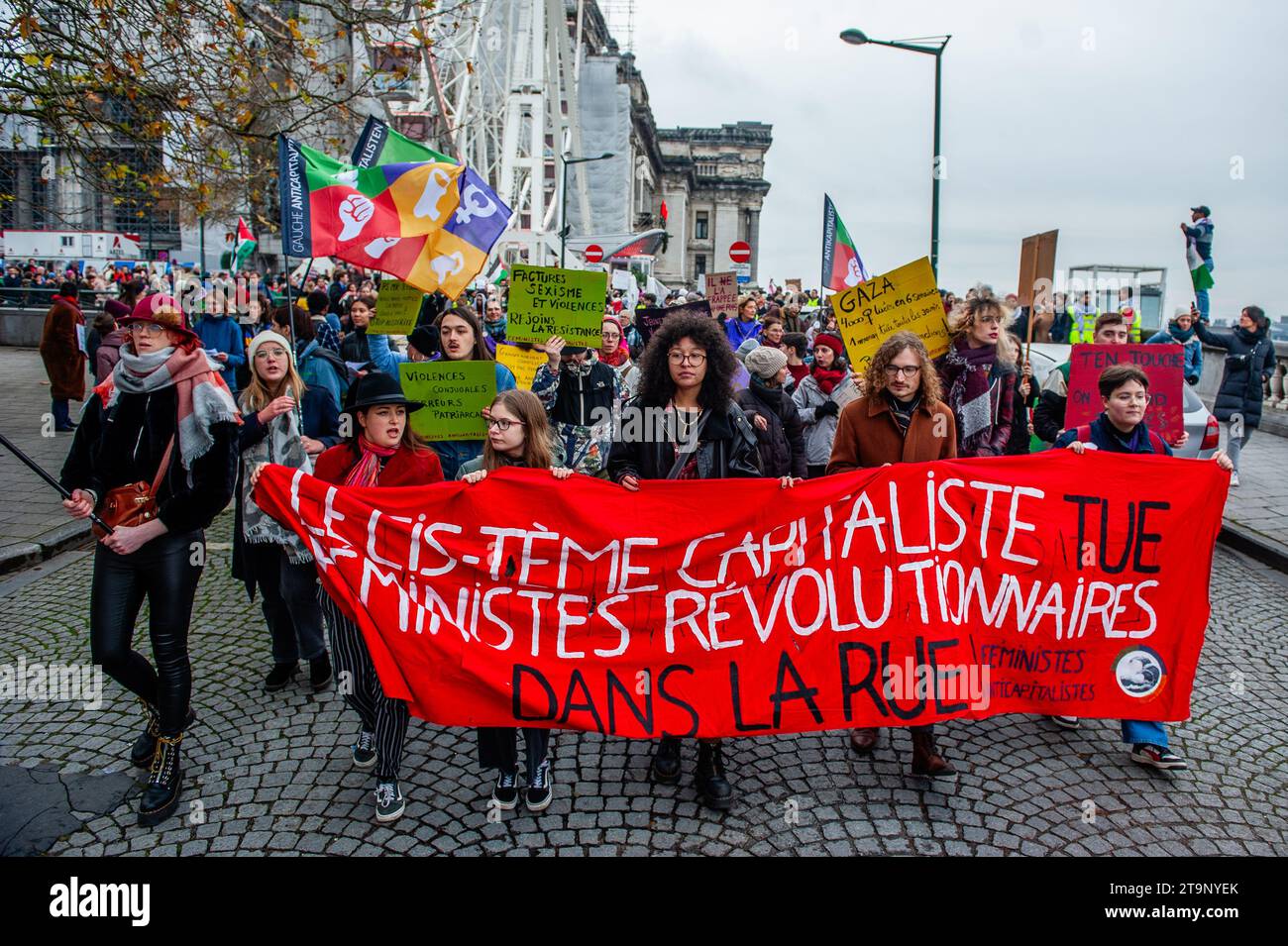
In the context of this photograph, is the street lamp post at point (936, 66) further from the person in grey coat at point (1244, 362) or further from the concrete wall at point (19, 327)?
the concrete wall at point (19, 327)

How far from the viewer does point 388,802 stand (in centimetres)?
373

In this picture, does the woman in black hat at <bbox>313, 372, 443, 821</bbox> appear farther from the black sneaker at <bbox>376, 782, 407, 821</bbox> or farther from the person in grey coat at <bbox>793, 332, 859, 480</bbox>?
the person in grey coat at <bbox>793, 332, 859, 480</bbox>

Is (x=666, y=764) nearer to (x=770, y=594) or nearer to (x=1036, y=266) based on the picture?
(x=770, y=594)

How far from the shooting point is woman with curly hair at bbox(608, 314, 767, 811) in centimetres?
425

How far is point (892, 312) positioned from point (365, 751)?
4.06 metres

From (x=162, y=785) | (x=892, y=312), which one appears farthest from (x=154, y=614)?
(x=892, y=312)

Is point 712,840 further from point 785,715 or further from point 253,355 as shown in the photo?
point 253,355

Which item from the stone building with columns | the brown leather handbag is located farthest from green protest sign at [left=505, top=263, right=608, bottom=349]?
the stone building with columns

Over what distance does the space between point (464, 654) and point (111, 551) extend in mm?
1480

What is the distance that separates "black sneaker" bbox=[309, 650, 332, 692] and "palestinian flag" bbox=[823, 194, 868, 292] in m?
8.24

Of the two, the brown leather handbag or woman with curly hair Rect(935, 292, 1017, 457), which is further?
woman with curly hair Rect(935, 292, 1017, 457)

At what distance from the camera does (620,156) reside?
4834 cm

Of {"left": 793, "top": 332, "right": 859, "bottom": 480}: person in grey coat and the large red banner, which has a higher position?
{"left": 793, "top": 332, "right": 859, "bottom": 480}: person in grey coat

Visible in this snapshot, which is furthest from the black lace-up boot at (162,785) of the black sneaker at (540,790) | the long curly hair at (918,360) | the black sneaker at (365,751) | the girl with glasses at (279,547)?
the long curly hair at (918,360)
